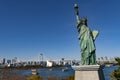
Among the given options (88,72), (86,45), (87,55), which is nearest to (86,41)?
(86,45)

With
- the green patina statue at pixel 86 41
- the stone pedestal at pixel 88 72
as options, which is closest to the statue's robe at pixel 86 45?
the green patina statue at pixel 86 41

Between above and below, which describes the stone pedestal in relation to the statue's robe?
below

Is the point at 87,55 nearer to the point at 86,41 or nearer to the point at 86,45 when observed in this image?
the point at 86,45

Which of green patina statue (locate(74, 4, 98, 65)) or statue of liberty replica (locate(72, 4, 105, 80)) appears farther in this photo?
green patina statue (locate(74, 4, 98, 65))

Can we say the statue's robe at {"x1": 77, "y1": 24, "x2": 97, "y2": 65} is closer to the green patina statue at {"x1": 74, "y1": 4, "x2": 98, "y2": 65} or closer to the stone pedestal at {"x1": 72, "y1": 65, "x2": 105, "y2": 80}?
the green patina statue at {"x1": 74, "y1": 4, "x2": 98, "y2": 65}

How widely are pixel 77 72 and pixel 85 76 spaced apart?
38 cm

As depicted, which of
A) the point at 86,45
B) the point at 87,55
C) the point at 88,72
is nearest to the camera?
the point at 88,72

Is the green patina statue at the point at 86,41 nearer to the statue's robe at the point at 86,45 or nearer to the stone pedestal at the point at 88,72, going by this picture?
the statue's robe at the point at 86,45

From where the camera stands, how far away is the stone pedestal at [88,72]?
8359mm

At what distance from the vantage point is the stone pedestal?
329 inches

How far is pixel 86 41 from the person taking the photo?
912 centimetres

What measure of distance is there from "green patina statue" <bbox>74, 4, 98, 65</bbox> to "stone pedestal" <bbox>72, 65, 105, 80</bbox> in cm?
35

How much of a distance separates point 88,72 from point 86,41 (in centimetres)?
140

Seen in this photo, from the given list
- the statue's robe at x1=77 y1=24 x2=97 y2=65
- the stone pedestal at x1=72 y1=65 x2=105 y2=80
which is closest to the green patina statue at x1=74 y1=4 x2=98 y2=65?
the statue's robe at x1=77 y1=24 x2=97 y2=65
